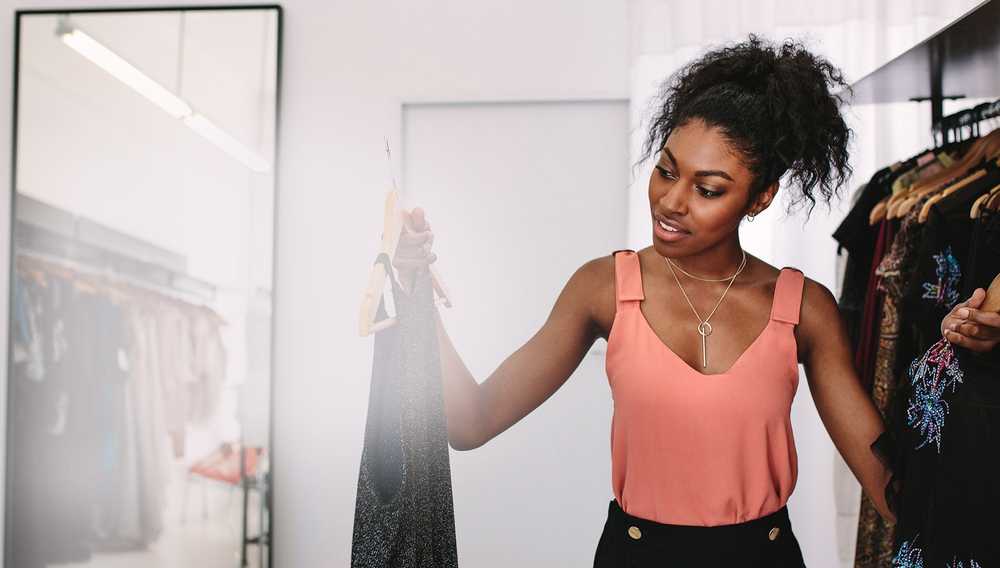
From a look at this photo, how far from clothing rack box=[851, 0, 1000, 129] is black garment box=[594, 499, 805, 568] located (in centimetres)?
87

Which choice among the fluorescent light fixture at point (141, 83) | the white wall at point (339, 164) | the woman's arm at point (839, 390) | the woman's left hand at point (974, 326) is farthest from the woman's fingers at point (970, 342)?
the fluorescent light fixture at point (141, 83)

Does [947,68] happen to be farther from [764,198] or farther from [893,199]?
[764,198]

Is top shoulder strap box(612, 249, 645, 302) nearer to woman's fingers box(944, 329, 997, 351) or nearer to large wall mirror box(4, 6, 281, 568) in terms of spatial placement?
woman's fingers box(944, 329, 997, 351)

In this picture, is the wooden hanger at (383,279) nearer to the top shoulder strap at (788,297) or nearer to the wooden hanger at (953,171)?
the top shoulder strap at (788,297)

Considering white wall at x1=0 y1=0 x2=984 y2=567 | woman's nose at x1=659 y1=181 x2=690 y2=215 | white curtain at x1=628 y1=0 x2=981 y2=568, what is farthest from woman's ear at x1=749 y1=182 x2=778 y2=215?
white wall at x1=0 y1=0 x2=984 y2=567

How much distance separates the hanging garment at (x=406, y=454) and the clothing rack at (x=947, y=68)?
40.0 inches

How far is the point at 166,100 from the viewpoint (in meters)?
2.80

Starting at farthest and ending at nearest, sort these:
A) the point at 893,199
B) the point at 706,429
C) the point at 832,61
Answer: the point at 832,61
the point at 893,199
the point at 706,429

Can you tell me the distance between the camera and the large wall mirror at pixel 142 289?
2762mm

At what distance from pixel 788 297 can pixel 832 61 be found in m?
1.61

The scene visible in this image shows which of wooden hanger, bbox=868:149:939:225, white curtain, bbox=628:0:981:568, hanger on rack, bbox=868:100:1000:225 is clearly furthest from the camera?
white curtain, bbox=628:0:981:568

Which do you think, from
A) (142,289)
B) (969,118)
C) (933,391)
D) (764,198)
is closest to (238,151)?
(142,289)

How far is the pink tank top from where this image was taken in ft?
4.03

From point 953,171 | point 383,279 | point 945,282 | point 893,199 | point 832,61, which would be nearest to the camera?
point 383,279
